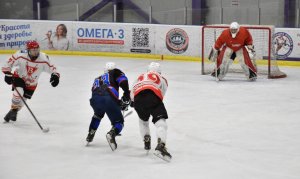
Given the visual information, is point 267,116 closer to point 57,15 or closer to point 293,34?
point 293,34

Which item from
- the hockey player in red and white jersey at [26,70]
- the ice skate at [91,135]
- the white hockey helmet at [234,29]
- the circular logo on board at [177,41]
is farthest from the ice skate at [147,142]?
the circular logo on board at [177,41]

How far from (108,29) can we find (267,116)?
6931 mm

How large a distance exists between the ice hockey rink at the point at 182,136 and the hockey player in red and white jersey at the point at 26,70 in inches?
18.1

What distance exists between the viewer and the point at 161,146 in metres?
6.74

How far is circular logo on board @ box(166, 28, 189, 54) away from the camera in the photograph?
48.0ft

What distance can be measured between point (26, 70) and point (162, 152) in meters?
2.64

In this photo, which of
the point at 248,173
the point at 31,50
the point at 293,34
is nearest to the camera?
the point at 248,173

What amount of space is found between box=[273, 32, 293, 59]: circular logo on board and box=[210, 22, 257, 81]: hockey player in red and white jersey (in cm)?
154

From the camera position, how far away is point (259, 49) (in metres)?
13.2

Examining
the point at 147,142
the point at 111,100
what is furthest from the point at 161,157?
the point at 111,100

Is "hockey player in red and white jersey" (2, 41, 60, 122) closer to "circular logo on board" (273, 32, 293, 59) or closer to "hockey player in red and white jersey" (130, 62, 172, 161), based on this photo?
"hockey player in red and white jersey" (130, 62, 172, 161)

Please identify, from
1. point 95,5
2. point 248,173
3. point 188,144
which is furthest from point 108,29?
point 248,173

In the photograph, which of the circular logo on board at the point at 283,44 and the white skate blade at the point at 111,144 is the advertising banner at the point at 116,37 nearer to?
the circular logo on board at the point at 283,44

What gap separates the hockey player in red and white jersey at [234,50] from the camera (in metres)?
11.9
